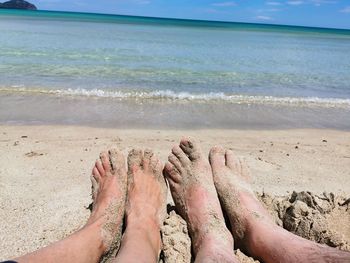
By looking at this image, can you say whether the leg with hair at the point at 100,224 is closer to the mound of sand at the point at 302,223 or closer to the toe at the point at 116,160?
the toe at the point at 116,160

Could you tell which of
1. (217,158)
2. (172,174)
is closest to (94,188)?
(172,174)

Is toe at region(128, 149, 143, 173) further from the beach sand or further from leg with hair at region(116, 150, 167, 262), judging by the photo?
the beach sand

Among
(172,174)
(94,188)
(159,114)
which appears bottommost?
(159,114)

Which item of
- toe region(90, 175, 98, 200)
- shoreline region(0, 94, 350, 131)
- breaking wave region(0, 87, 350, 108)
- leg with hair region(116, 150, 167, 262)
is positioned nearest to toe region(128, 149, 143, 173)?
leg with hair region(116, 150, 167, 262)

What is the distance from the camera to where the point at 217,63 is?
37.6 ft

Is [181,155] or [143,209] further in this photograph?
[181,155]

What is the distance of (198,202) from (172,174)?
0.38 meters

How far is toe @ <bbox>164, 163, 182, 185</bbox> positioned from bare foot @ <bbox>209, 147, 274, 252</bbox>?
0.24 meters

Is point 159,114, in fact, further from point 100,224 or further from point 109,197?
point 100,224

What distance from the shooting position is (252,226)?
2.09 m

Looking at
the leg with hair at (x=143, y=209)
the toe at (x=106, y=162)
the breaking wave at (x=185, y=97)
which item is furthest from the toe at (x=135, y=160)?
the breaking wave at (x=185, y=97)

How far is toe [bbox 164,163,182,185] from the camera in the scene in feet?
8.54

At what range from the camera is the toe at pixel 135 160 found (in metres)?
2.62

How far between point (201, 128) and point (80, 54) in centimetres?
766
